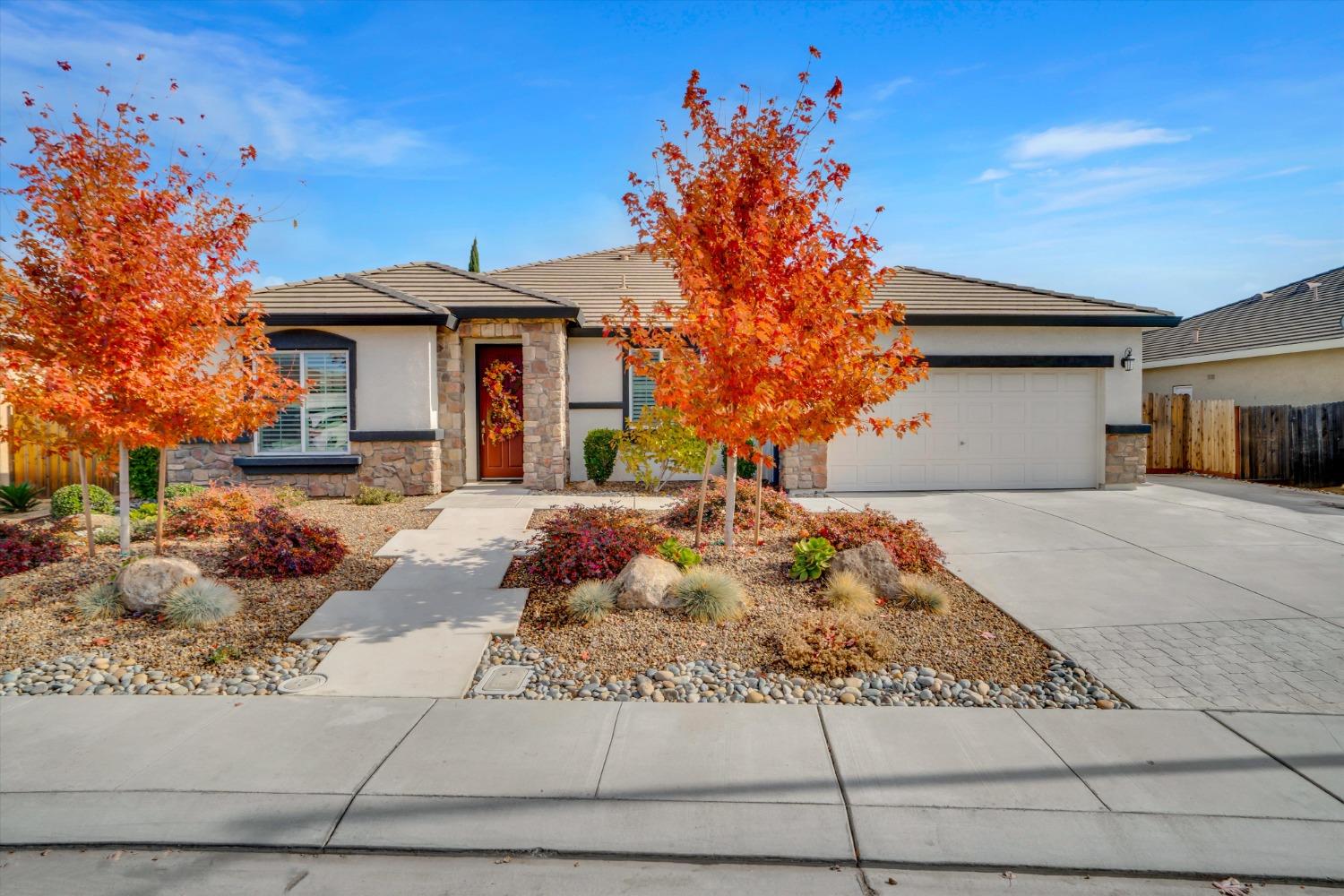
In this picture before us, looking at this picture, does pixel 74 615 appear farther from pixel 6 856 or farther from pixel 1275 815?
pixel 1275 815

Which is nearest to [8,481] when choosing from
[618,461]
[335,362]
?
[335,362]

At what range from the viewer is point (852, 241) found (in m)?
6.64

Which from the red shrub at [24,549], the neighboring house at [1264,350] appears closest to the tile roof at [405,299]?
the red shrub at [24,549]

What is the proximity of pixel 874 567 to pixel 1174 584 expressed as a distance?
2.82 m

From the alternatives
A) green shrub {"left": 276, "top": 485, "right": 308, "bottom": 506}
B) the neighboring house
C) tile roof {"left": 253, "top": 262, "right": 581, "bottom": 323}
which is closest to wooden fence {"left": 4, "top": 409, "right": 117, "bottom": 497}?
green shrub {"left": 276, "top": 485, "right": 308, "bottom": 506}

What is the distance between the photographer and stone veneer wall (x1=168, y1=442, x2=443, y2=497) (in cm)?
1184

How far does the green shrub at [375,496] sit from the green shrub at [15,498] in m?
4.75

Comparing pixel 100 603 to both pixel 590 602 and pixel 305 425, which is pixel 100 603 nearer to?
pixel 590 602

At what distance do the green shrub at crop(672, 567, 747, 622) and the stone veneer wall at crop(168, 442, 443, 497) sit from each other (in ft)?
24.0

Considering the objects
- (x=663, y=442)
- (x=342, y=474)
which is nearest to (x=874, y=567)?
(x=663, y=442)

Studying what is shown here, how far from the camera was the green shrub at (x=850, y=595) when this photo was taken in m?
5.92

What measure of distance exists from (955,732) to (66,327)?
7770 mm

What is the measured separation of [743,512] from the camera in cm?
884

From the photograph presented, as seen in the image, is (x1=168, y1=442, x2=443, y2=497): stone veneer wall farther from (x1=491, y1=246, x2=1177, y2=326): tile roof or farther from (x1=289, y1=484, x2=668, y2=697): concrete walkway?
(x1=491, y1=246, x2=1177, y2=326): tile roof
